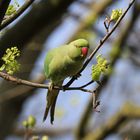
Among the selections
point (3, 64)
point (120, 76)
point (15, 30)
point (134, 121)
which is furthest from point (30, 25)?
point (120, 76)

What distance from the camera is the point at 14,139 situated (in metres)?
5.37

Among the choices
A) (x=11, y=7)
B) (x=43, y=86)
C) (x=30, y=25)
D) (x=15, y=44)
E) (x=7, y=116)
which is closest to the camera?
(x=43, y=86)

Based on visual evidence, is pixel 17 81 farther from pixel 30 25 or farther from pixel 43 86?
pixel 30 25

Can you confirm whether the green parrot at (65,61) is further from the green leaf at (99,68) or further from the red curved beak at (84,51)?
the green leaf at (99,68)

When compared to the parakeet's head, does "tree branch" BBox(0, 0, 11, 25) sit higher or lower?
higher

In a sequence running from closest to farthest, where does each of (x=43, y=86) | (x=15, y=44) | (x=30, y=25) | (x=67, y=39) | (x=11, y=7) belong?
1. (x=43, y=86)
2. (x=11, y=7)
3. (x=15, y=44)
4. (x=30, y=25)
5. (x=67, y=39)

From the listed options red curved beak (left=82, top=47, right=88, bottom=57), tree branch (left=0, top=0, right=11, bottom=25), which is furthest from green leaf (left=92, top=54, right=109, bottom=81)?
tree branch (left=0, top=0, right=11, bottom=25)

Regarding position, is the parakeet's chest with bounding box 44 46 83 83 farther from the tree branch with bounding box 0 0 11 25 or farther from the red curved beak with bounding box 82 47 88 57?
the tree branch with bounding box 0 0 11 25

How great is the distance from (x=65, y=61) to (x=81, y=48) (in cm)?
8

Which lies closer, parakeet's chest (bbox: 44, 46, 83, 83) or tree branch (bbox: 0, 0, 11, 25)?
tree branch (bbox: 0, 0, 11, 25)

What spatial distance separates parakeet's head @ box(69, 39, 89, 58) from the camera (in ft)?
5.24

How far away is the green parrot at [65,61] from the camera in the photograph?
162 centimetres

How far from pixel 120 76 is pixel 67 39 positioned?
915 millimetres

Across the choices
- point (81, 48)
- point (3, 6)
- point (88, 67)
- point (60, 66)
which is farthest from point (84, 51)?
point (88, 67)
